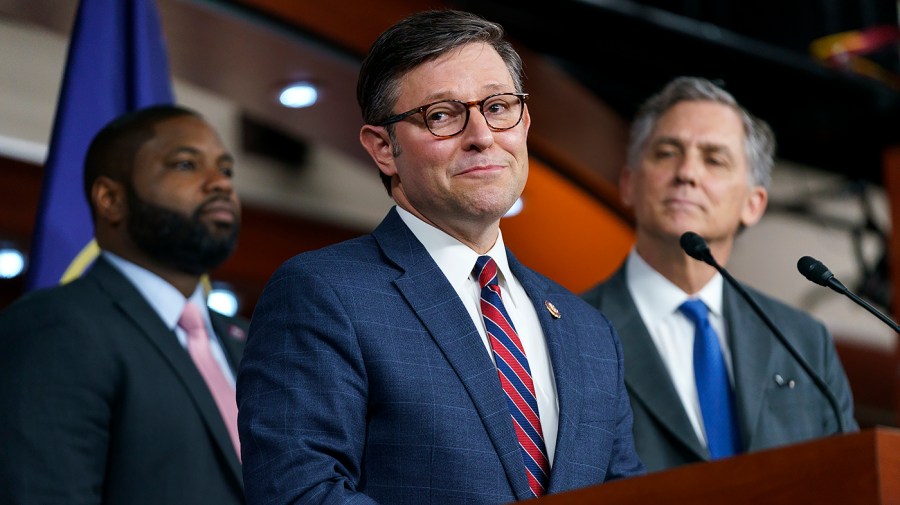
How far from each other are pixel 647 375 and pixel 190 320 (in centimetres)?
101

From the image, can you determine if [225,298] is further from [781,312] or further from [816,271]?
[816,271]

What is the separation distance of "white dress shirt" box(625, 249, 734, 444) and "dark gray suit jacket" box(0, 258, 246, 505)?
93 cm

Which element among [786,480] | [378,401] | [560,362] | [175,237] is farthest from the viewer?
[175,237]

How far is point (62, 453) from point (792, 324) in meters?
1.54

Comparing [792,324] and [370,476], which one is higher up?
[792,324]

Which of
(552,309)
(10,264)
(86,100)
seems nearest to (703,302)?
(552,309)

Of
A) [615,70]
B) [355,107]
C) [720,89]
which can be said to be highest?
[615,70]

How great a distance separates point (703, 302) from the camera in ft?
9.14

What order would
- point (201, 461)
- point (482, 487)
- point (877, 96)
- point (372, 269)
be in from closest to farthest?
1. point (482, 487)
2. point (372, 269)
3. point (201, 461)
4. point (877, 96)

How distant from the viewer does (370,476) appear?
1651 millimetres

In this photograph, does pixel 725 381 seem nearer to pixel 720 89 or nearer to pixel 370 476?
pixel 720 89

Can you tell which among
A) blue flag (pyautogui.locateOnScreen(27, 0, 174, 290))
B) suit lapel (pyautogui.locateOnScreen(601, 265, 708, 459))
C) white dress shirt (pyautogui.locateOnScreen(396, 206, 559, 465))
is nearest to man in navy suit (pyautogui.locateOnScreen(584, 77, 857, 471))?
suit lapel (pyautogui.locateOnScreen(601, 265, 708, 459))

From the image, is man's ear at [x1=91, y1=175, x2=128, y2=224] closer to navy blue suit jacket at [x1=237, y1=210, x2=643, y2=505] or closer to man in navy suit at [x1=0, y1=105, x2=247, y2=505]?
man in navy suit at [x1=0, y1=105, x2=247, y2=505]

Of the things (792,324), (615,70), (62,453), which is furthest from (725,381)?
(615,70)
